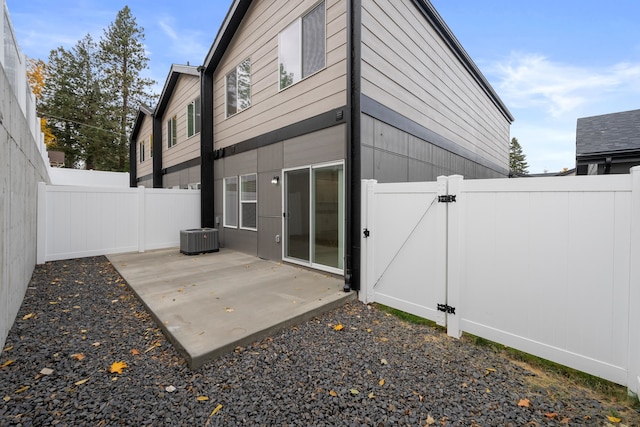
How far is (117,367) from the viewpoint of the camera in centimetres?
239

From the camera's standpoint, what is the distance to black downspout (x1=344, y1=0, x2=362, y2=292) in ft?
13.9

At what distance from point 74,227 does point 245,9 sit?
→ 6721 mm

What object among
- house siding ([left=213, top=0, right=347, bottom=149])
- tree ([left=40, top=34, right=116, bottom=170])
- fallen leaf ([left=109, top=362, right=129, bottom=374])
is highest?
tree ([left=40, top=34, right=116, bottom=170])

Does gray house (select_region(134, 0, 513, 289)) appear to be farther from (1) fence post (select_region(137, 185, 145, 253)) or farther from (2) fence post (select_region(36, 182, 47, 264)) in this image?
(2) fence post (select_region(36, 182, 47, 264))

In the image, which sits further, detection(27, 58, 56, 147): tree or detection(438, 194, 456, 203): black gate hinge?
detection(27, 58, 56, 147): tree

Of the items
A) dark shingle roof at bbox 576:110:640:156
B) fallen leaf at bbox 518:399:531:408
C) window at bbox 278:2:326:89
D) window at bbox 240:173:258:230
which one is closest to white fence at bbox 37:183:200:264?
window at bbox 240:173:258:230

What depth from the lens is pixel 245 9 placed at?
6965 millimetres

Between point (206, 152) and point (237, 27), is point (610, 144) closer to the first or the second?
point (237, 27)

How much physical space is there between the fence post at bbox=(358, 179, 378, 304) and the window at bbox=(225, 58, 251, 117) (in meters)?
4.39

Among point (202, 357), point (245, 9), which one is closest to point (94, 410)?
point (202, 357)

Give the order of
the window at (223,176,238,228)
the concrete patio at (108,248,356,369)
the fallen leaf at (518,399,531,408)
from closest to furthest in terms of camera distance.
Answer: the fallen leaf at (518,399,531,408) < the concrete patio at (108,248,356,369) < the window at (223,176,238,228)

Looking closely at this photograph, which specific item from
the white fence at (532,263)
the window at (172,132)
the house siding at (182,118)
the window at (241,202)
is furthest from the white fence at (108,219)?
the white fence at (532,263)

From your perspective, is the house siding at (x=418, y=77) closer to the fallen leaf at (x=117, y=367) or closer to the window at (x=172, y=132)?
the fallen leaf at (x=117, y=367)

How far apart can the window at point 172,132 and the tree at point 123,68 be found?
43.8 feet
